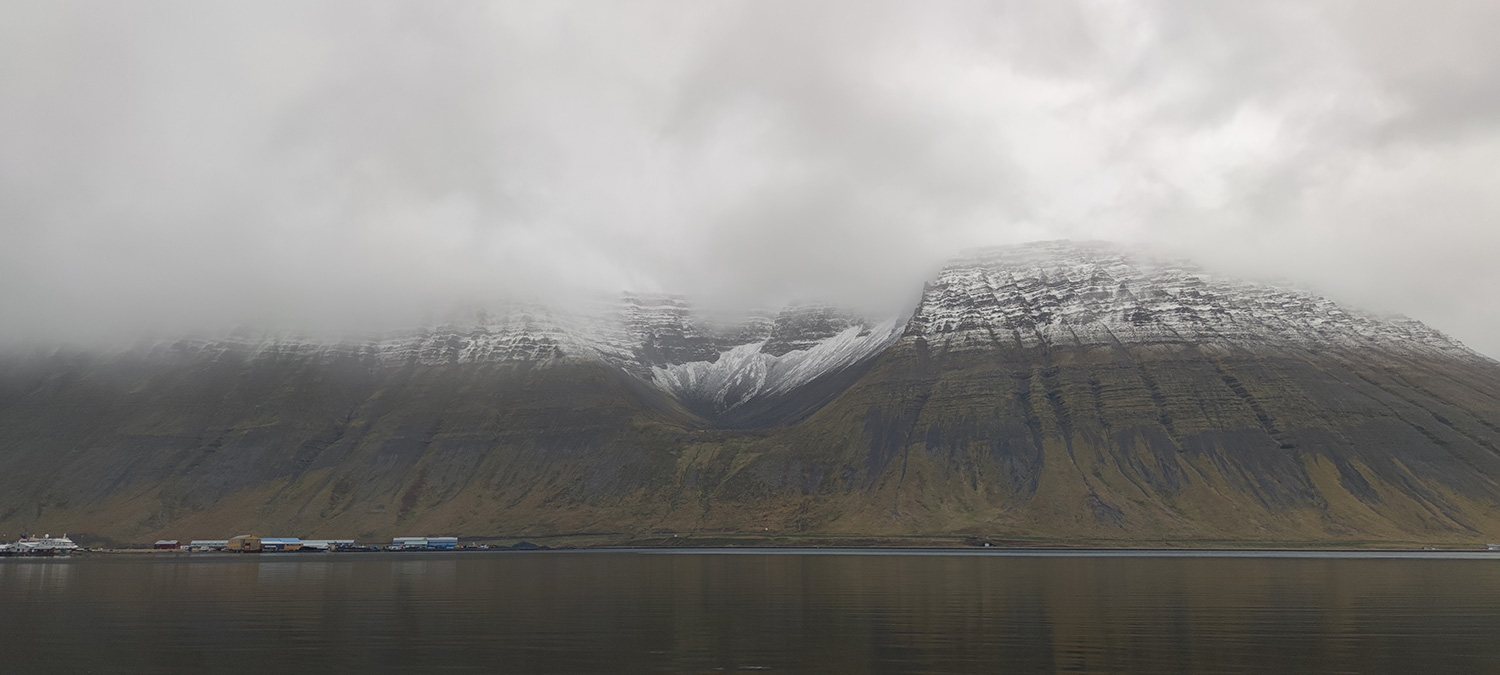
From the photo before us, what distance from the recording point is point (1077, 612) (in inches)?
2827

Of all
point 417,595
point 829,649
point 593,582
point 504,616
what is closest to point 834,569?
point 593,582

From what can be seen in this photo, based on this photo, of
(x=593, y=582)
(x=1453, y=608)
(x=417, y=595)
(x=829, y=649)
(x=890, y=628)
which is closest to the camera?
(x=829, y=649)

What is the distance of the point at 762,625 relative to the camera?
6438 cm

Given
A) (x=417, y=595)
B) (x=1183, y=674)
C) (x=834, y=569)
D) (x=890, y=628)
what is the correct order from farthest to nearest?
(x=834, y=569), (x=417, y=595), (x=890, y=628), (x=1183, y=674)

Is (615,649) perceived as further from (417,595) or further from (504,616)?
(417,595)

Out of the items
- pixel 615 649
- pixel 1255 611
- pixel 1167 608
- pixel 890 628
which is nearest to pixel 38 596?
pixel 615 649

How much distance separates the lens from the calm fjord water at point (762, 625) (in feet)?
157

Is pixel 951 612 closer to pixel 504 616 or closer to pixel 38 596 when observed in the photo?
pixel 504 616

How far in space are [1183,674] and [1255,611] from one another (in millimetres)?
35224

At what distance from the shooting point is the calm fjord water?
4791 centimetres

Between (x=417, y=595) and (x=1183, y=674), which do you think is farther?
(x=417, y=595)

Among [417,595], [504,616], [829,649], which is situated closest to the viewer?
[829,649]

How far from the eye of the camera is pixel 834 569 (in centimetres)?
14050

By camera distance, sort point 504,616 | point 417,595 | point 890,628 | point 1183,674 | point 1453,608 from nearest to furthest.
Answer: point 1183,674 < point 890,628 < point 504,616 < point 1453,608 < point 417,595
